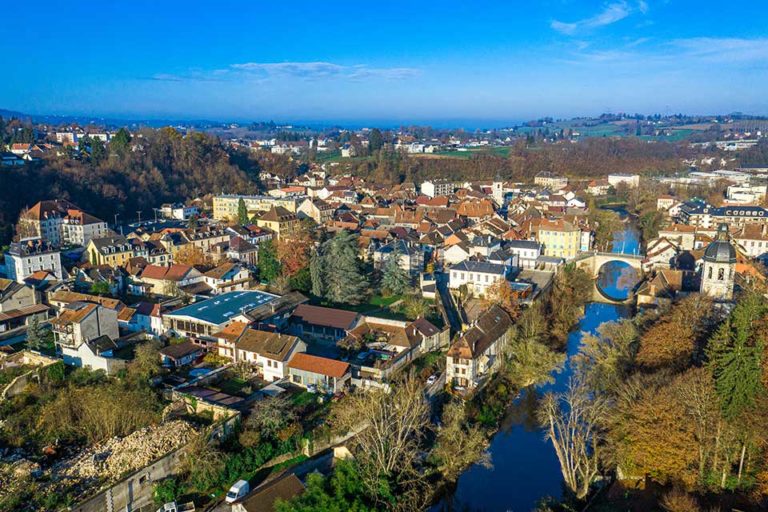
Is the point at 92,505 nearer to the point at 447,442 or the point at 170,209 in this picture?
the point at 447,442

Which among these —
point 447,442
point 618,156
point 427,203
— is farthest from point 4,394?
point 618,156

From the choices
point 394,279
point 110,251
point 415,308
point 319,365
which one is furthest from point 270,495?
point 110,251

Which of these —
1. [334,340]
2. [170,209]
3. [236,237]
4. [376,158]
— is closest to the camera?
[334,340]

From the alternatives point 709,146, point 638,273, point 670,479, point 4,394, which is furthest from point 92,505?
point 709,146

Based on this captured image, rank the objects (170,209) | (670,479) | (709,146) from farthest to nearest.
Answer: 1. (709,146)
2. (170,209)
3. (670,479)

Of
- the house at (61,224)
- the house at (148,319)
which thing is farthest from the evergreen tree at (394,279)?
Answer: the house at (61,224)

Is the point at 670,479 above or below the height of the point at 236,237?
below

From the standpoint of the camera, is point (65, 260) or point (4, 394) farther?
point (65, 260)
